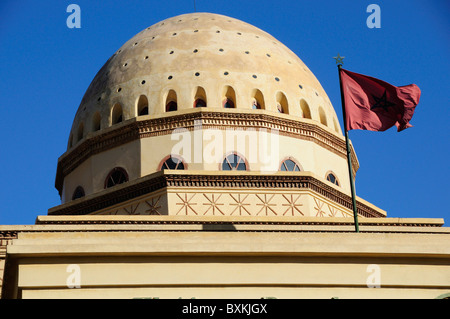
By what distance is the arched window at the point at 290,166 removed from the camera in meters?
24.7

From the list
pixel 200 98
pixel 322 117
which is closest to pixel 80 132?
pixel 200 98

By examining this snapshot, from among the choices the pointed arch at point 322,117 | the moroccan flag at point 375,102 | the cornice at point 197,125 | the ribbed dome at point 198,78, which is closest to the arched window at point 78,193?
the cornice at point 197,125

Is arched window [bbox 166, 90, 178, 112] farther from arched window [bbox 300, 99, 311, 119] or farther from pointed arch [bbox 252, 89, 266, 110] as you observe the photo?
arched window [bbox 300, 99, 311, 119]

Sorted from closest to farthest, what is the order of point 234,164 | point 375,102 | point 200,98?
point 375,102
point 234,164
point 200,98

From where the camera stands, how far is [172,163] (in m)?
24.4

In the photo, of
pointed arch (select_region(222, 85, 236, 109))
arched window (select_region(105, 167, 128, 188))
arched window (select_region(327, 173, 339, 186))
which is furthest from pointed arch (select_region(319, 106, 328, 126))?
arched window (select_region(105, 167, 128, 188))

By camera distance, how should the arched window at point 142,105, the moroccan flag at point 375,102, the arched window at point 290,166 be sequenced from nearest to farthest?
the moroccan flag at point 375,102, the arched window at point 290,166, the arched window at point 142,105

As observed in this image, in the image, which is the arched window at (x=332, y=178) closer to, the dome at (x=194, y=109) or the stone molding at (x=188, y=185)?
the dome at (x=194, y=109)

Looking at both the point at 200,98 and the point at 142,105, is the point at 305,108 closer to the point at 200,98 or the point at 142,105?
the point at 200,98

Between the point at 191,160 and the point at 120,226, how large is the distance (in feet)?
14.7

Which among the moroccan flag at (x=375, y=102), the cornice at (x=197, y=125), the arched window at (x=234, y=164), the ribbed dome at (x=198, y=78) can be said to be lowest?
the moroccan flag at (x=375, y=102)

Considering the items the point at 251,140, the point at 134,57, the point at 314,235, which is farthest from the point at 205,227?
the point at 134,57

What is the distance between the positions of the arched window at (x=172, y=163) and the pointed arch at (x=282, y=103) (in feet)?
11.6

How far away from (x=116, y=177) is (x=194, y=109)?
276 centimetres
